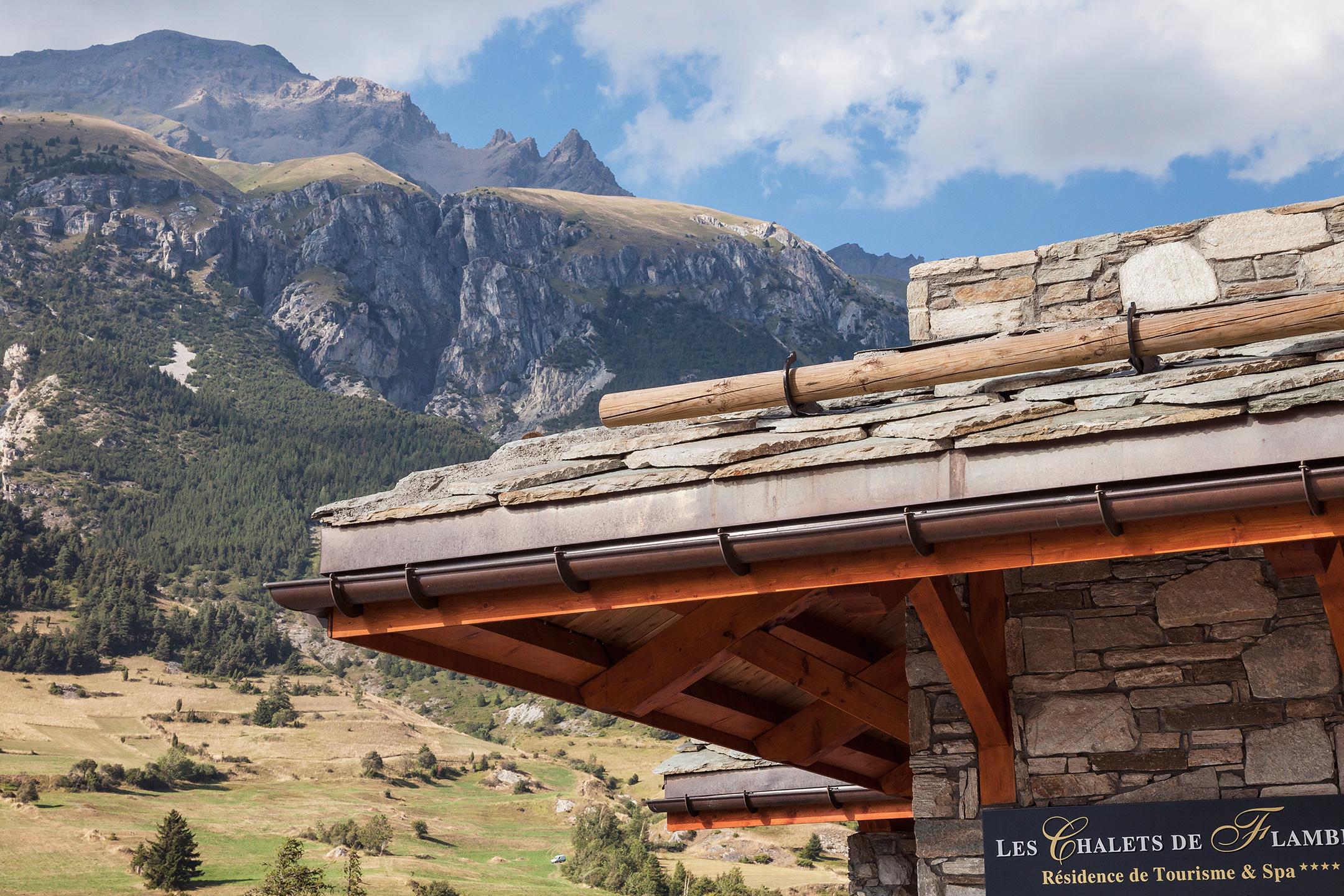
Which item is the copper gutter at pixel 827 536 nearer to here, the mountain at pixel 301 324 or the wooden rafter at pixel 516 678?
the wooden rafter at pixel 516 678

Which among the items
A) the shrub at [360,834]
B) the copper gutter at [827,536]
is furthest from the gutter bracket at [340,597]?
the shrub at [360,834]

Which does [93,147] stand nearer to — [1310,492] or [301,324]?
[301,324]

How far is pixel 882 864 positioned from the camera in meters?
7.44

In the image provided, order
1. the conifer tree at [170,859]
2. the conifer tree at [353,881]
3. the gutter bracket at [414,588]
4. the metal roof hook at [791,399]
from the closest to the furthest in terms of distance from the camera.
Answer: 1. the gutter bracket at [414,588]
2. the metal roof hook at [791,399]
3. the conifer tree at [353,881]
4. the conifer tree at [170,859]

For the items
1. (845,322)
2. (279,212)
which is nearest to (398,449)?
(279,212)

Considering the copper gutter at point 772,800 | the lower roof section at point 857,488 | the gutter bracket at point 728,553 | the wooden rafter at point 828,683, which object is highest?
the lower roof section at point 857,488

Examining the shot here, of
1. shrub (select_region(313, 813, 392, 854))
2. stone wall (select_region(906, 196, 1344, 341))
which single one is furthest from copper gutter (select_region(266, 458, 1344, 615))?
shrub (select_region(313, 813, 392, 854))

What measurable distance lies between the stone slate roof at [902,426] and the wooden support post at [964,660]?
22.6 inches

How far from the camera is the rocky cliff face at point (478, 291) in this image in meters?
119

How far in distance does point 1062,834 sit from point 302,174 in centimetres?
15777

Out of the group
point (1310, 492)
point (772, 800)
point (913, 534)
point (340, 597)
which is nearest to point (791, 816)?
point (772, 800)

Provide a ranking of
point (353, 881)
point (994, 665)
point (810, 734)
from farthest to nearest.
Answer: point (353, 881) < point (810, 734) < point (994, 665)

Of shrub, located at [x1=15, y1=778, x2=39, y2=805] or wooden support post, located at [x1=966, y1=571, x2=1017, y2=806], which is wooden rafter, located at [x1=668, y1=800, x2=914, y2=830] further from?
shrub, located at [x1=15, y1=778, x2=39, y2=805]

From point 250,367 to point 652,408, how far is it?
11068 cm
